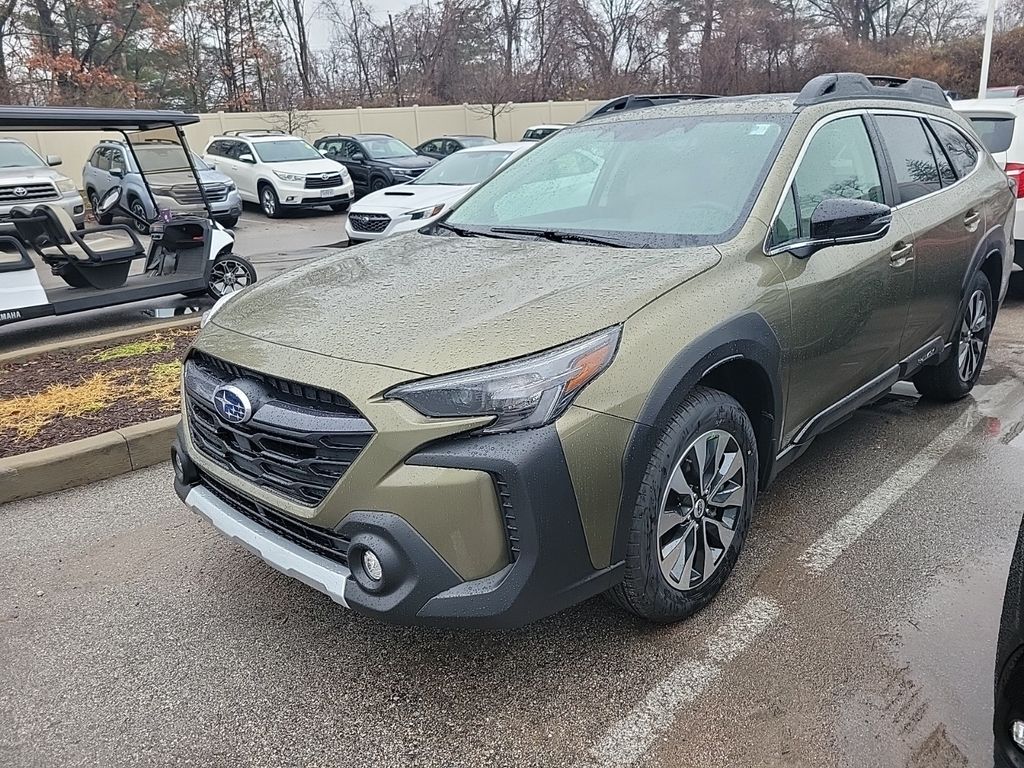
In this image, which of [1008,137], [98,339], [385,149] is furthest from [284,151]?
[1008,137]

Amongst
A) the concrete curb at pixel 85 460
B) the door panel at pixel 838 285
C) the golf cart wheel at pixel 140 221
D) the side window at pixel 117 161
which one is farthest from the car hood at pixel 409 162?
the door panel at pixel 838 285

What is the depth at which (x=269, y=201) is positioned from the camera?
58.7 feet

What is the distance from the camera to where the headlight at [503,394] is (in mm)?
2227

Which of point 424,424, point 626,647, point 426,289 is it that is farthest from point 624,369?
point 626,647

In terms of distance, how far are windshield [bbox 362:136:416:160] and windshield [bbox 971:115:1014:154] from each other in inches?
563

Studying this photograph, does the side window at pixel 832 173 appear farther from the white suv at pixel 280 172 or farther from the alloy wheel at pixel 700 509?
the white suv at pixel 280 172

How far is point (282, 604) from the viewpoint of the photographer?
122 inches

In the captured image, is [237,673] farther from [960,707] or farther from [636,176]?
[636,176]

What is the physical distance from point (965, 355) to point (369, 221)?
8289mm

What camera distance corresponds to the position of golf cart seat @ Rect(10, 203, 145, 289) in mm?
6891

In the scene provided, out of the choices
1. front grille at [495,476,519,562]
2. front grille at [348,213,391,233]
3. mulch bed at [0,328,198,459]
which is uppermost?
front grille at [348,213,391,233]

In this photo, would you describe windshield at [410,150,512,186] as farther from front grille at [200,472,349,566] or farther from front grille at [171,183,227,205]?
front grille at [200,472,349,566]

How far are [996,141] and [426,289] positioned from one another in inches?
260

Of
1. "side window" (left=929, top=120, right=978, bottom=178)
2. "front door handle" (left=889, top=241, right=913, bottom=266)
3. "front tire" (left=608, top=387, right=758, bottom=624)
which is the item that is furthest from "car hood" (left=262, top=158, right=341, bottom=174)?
"front tire" (left=608, top=387, right=758, bottom=624)
